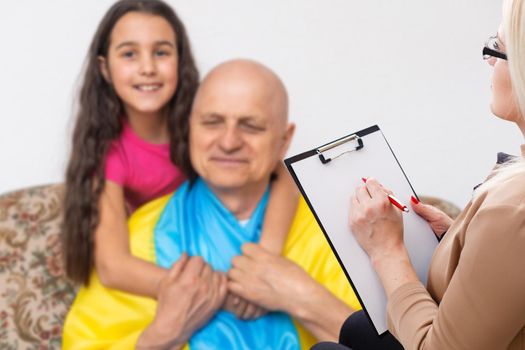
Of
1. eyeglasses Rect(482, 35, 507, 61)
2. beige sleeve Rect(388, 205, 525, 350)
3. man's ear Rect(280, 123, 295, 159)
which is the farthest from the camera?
man's ear Rect(280, 123, 295, 159)

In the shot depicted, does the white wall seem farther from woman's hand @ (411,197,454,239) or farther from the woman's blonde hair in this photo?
the woman's blonde hair

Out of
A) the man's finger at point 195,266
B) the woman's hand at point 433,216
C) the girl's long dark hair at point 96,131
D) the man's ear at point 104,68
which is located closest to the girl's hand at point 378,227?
the woman's hand at point 433,216

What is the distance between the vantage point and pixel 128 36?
6.95ft

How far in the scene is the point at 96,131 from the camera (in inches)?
86.0

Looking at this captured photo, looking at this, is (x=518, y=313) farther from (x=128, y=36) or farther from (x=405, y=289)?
(x=128, y=36)

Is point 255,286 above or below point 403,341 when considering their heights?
below

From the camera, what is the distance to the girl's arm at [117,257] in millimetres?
2016

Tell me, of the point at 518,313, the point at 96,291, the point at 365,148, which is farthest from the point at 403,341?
the point at 96,291

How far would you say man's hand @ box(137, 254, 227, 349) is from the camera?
6.34 ft

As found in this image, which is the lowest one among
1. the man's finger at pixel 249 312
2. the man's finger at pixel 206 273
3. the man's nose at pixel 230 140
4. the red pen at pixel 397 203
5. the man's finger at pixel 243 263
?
the man's finger at pixel 249 312

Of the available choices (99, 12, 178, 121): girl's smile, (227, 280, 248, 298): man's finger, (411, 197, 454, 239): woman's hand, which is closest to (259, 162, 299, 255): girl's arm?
(227, 280, 248, 298): man's finger

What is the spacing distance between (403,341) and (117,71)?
4.07 feet

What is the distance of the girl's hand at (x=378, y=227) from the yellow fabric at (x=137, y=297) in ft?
2.52

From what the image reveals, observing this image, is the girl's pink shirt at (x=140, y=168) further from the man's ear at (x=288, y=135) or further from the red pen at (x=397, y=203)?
the red pen at (x=397, y=203)
